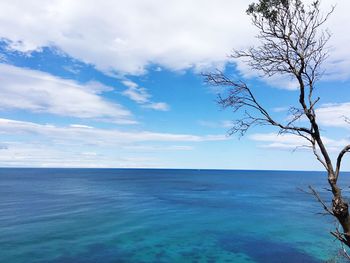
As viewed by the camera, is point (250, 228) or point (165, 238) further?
point (250, 228)

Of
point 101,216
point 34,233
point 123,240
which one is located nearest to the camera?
point 123,240

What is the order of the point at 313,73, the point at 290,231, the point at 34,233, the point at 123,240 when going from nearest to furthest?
1. the point at 313,73
2. the point at 123,240
3. the point at 34,233
4. the point at 290,231

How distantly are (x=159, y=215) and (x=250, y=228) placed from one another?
56.5ft

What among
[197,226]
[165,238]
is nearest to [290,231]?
[197,226]

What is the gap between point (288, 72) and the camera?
7.35 m

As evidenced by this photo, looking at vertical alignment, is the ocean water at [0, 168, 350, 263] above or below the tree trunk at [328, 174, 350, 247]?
below

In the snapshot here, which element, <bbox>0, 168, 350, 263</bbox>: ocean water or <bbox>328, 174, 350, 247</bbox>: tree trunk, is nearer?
<bbox>328, 174, 350, 247</bbox>: tree trunk

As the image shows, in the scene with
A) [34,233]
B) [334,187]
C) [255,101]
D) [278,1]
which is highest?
[278,1]

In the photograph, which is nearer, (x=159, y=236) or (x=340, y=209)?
(x=340, y=209)

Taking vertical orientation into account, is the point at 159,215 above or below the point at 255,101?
below

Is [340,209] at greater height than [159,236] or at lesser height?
greater

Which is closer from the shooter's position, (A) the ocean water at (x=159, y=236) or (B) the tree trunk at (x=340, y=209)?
(B) the tree trunk at (x=340, y=209)

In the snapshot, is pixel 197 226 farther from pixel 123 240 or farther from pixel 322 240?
pixel 322 240

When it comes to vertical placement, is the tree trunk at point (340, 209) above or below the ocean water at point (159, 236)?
above
